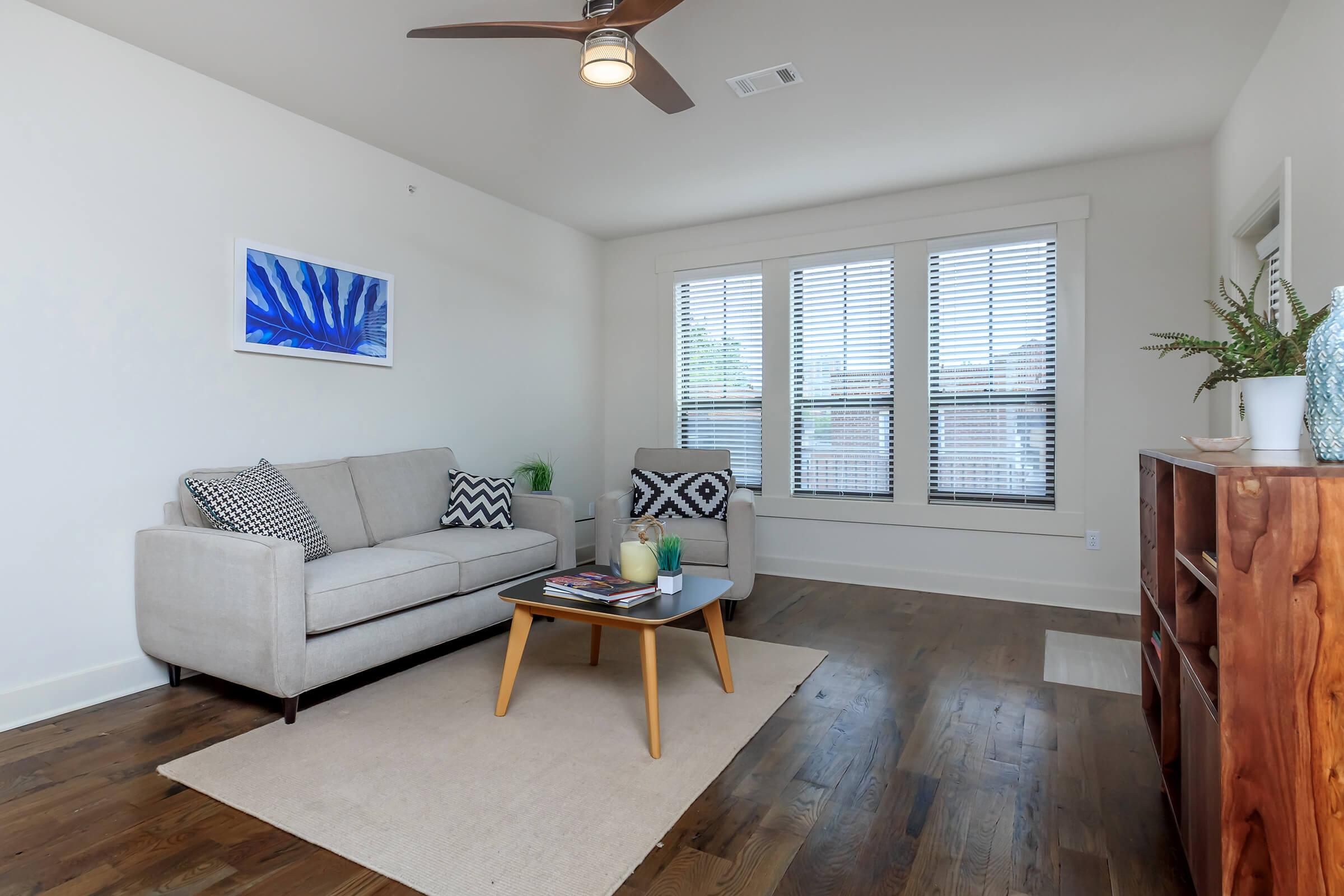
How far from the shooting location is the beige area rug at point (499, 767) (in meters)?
1.71

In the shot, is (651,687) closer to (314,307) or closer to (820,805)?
(820,805)

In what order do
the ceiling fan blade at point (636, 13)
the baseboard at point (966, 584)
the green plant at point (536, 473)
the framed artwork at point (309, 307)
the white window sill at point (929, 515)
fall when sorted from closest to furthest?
the ceiling fan blade at point (636, 13), the framed artwork at point (309, 307), the baseboard at point (966, 584), the white window sill at point (929, 515), the green plant at point (536, 473)

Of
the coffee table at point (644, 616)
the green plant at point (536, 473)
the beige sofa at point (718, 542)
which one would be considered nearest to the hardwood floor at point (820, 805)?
the coffee table at point (644, 616)

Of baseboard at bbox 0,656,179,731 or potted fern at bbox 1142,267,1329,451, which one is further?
baseboard at bbox 0,656,179,731

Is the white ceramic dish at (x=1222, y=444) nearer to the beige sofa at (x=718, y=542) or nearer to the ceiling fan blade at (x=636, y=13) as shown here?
the ceiling fan blade at (x=636, y=13)

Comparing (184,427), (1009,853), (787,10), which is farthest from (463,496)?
(1009,853)

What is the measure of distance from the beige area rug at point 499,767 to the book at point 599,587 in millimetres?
455

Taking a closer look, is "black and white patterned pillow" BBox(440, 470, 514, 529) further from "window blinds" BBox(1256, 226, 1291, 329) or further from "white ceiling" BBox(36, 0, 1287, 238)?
"window blinds" BBox(1256, 226, 1291, 329)

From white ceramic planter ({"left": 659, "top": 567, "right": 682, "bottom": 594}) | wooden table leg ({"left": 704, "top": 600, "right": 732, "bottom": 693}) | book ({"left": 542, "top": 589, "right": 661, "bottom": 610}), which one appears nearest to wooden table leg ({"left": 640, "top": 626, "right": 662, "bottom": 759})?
book ({"left": 542, "top": 589, "right": 661, "bottom": 610})

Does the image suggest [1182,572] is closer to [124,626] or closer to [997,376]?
[997,376]

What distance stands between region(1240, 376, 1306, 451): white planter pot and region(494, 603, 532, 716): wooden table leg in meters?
2.17

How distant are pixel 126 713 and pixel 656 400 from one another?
385 centimetres

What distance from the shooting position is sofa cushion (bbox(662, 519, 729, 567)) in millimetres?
3908

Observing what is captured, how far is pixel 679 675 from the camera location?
9.64ft
